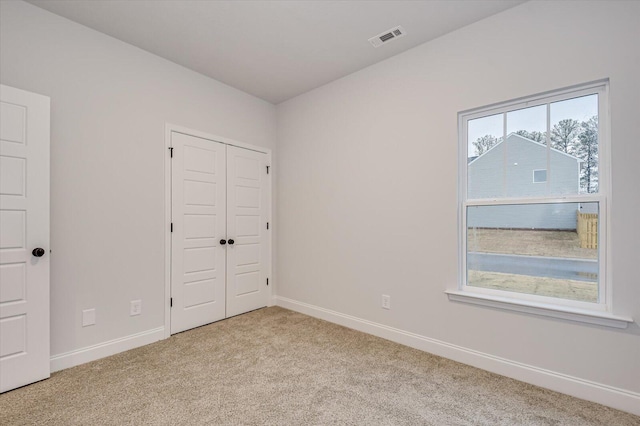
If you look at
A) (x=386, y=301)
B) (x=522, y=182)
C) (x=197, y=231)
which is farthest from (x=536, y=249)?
(x=197, y=231)

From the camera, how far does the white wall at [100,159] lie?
7.66ft

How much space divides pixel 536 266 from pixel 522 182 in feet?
2.20

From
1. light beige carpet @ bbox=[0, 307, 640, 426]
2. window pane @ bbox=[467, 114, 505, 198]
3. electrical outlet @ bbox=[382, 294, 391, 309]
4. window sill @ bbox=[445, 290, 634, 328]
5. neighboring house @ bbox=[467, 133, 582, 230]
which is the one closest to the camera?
light beige carpet @ bbox=[0, 307, 640, 426]

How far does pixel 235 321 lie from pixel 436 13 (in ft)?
11.9

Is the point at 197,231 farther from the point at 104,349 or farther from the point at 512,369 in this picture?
the point at 512,369

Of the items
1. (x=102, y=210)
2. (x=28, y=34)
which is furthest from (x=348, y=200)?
(x=28, y=34)

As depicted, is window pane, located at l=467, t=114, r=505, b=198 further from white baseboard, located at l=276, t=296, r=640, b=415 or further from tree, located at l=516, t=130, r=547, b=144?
white baseboard, located at l=276, t=296, r=640, b=415

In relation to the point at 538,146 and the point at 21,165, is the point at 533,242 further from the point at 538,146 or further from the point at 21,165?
the point at 21,165

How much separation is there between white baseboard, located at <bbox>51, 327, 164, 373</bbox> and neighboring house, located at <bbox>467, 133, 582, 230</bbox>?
125 inches

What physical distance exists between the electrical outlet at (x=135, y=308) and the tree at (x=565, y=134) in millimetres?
3796

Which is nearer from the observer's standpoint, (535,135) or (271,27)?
(535,135)

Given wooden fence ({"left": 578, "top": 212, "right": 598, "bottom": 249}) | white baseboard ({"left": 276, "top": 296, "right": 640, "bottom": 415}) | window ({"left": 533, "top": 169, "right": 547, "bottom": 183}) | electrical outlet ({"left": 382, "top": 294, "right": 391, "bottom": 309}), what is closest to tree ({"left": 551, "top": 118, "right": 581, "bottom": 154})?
window ({"left": 533, "top": 169, "right": 547, "bottom": 183})

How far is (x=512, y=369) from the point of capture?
224 cm

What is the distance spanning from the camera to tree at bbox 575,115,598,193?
2.06 m
